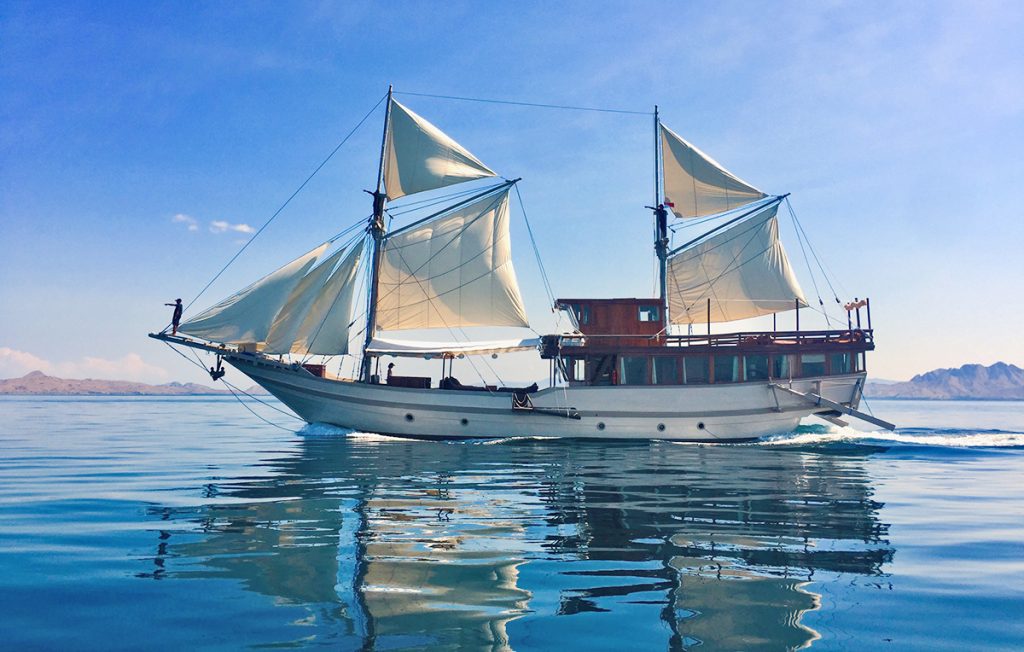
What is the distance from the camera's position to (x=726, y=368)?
33.0 m

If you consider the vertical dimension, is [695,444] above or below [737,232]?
below

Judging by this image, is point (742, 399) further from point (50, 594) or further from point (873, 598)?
point (50, 594)

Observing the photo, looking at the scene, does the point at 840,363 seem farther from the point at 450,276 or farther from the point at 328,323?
the point at 328,323

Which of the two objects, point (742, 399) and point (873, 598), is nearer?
point (873, 598)

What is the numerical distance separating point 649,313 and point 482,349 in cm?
913

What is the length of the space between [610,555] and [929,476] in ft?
47.3

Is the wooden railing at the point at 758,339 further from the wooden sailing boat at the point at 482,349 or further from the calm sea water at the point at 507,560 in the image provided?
the calm sea water at the point at 507,560

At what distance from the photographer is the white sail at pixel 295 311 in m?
31.9

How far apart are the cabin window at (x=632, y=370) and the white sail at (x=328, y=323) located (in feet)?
46.4

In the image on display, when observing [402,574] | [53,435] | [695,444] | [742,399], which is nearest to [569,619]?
[402,574]

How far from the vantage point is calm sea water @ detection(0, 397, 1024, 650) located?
19.4ft

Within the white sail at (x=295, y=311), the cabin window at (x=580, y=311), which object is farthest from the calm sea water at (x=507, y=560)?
the cabin window at (x=580, y=311)

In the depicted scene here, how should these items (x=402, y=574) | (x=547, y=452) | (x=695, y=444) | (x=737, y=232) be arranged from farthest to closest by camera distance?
(x=737, y=232) < (x=695, y=444) < (x=547, y=452) < (x=402, y=574)

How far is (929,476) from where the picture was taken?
727 inches
